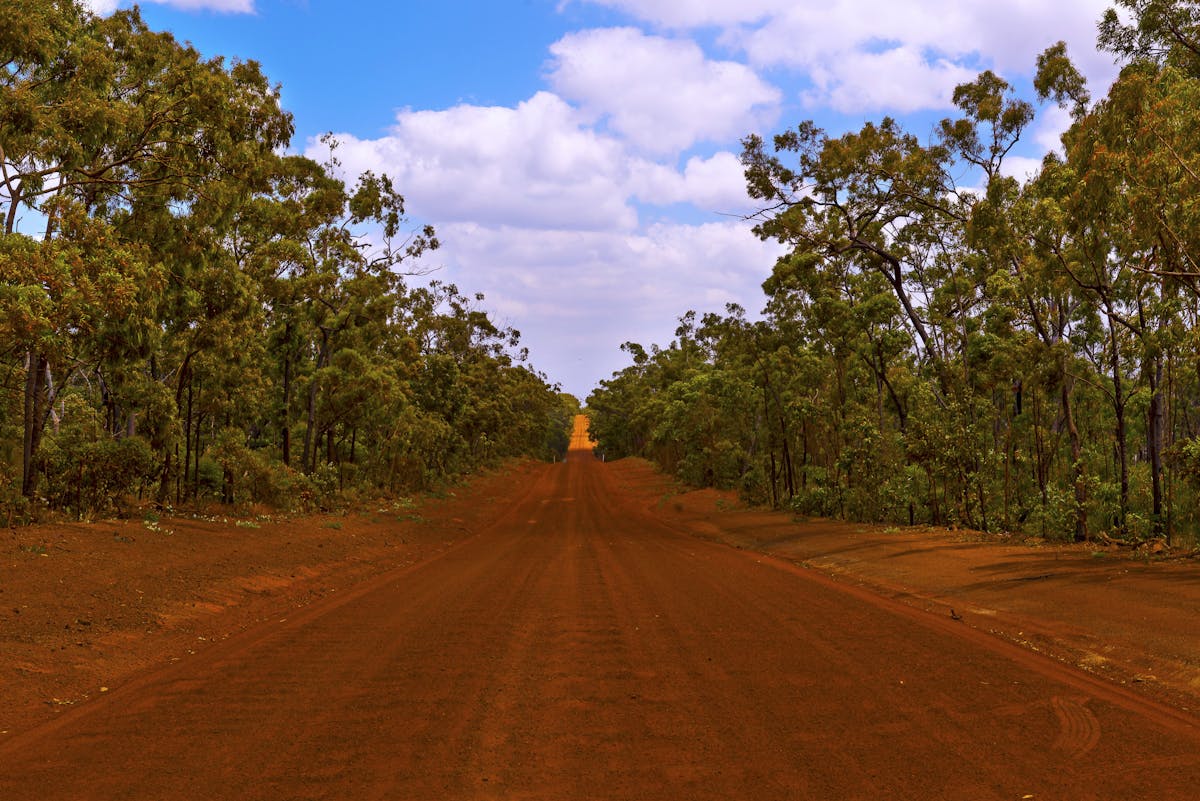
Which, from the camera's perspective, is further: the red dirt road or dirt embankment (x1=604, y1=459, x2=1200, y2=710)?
dirt embankment (x1=604, y1=459, x2=1200, y2=710)

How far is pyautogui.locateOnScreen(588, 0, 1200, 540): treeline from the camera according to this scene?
12.6 meters

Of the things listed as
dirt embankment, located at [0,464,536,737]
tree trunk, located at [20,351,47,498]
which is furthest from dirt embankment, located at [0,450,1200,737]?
tree trunk, located at [20,351,47,498]

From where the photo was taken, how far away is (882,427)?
992 inches

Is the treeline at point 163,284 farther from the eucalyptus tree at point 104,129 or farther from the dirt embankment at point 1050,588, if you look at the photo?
the dirt embankment at point 1050,588

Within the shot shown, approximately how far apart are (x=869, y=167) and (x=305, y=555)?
18.6 m

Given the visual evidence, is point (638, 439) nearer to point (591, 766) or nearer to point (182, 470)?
point (182, 470)

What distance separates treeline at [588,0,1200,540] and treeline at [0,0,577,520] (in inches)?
556

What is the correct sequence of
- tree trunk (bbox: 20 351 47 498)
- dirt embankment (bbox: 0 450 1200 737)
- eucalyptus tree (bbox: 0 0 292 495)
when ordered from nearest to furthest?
dirt embankment (bbox: 0 450 1200 737) < eucalyptus tree (bbox: 0 0 292 495) < tree trunk (bbox: 20 351 47 498)

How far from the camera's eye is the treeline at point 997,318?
12.6m

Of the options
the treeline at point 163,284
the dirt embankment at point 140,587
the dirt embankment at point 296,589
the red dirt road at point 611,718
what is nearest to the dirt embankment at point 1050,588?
the dirt embankment at point 296,589

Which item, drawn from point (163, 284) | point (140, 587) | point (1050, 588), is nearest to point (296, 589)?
point (140, 587)

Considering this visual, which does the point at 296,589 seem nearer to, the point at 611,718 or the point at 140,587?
the point at 140,587

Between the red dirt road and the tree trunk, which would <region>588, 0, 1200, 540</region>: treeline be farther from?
the tree trunk

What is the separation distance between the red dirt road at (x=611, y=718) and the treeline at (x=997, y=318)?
325 inches
